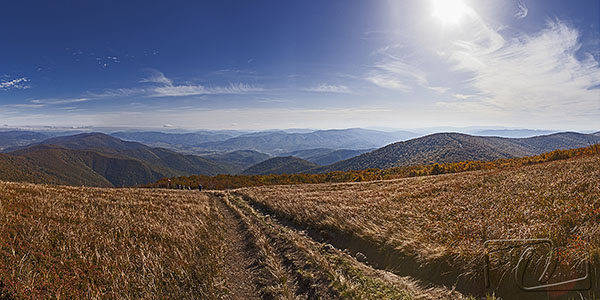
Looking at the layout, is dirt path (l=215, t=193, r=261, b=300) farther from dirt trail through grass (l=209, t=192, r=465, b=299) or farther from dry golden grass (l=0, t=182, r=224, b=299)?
dry golden grass (l=0, t=182, r=224, b=299)

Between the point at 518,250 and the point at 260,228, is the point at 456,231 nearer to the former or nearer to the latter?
the point at 518,250

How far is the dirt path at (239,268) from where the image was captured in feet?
23.9

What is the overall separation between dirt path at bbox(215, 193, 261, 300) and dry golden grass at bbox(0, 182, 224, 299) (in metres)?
0.47

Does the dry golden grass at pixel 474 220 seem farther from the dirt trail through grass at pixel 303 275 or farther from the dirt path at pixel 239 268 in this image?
the dirt path at pixel 239 268

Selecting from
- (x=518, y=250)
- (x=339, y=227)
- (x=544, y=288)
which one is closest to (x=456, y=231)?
(x=518, y=250)

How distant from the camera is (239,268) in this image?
8.95 meters

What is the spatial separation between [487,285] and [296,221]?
10204 millimetres

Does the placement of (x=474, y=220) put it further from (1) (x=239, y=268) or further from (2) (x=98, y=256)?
(2) (x=98, y=256)

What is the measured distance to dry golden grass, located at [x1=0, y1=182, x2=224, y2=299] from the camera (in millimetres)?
5930

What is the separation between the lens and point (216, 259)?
9.18 metres

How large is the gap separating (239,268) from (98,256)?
4573mm

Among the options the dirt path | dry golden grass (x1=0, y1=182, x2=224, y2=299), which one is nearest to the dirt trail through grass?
the dirt path

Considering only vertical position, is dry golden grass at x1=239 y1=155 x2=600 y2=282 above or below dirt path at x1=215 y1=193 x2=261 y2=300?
above

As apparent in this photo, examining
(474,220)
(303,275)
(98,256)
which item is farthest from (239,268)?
(474,220)
